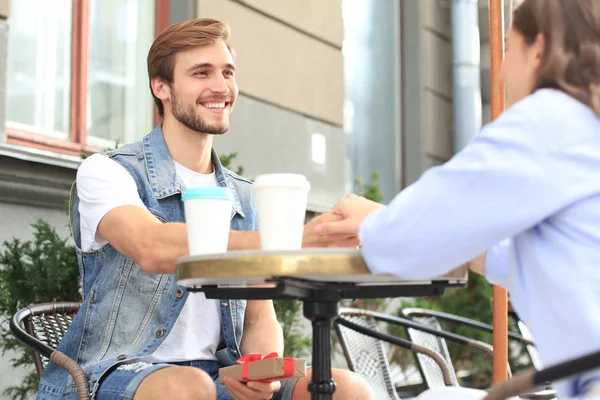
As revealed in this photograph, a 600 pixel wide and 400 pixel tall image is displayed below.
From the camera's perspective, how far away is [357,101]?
7.64 metres

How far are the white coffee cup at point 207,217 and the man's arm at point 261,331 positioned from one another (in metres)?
0.92

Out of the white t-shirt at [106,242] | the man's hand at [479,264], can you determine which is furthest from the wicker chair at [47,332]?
the man's hand at [479,264]

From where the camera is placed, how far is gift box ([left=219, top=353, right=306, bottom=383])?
2.03 m

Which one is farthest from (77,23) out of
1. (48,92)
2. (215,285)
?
(215,285)

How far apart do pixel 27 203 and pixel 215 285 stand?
92.4 inches

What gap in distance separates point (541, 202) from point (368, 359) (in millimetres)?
2610

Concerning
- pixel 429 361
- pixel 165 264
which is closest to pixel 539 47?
pixel 165 264

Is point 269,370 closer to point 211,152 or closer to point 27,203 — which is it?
point 211,152

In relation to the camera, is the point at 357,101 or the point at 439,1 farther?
the point at 439,1

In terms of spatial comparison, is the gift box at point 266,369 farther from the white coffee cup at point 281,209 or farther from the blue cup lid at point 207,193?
the blue cup lid at point 207,193

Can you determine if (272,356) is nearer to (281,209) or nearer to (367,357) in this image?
(281,209)

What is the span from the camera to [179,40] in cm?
306

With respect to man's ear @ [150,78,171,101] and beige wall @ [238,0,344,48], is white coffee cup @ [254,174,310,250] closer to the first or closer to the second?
man's ear @ [150,78,171,101]

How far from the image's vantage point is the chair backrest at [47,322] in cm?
279
